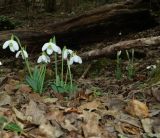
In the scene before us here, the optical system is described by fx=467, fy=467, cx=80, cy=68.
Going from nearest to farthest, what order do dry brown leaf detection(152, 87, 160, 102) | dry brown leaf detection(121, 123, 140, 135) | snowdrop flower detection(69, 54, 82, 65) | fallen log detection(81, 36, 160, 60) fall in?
1. dry brown leaf detection(121, 123, 140, 135)
2. dry brown leaf detection(152, 87, 160, 102)
3. snowdrop flower detection(69, 54, 82, 65)
4. fallen log detection(81, 36, 160, 60)

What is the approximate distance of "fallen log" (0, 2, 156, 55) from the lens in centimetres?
720

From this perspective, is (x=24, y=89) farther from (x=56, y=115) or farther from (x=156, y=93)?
(x=156, y=93)

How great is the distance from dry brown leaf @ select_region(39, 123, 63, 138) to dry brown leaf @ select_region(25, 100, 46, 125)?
0.25 feet

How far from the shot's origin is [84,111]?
3.96 metres

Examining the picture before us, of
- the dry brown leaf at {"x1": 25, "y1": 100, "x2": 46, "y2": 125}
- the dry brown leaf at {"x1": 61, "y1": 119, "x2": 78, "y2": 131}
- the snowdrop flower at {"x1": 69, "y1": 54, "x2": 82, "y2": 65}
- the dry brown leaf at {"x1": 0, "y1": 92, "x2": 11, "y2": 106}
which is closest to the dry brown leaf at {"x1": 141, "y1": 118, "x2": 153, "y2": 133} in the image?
the dry brown leaf at {"x1": 61, "y1": 119, "x2": 78, "y2": 131}

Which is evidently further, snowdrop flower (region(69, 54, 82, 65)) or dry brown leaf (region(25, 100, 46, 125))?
snowdrop flower (region(69, 54, 82, 65))

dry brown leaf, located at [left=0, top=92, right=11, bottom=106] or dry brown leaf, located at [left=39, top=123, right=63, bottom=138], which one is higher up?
dry brown leaf, located at [left=0, top=92, right=11, bottom=106]

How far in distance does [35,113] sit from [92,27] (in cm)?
396

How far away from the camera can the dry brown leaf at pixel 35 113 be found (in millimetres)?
3742

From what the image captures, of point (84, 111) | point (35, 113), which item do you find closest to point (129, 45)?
point (84, 111)

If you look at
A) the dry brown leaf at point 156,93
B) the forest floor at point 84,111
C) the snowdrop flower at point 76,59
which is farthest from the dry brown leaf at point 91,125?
the snowdrop flower at point 76,59

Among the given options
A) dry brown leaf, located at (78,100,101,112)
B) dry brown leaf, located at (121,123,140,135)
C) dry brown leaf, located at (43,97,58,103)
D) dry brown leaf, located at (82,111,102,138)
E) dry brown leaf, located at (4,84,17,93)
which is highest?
dry brown leaf, located at (4,84,17,93)

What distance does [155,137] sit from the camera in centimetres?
369

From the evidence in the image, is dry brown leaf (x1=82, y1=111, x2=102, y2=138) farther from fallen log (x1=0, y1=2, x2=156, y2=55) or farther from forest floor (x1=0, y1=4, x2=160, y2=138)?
fallen log (x1=0, y1=2, x2=156, y2=55)
